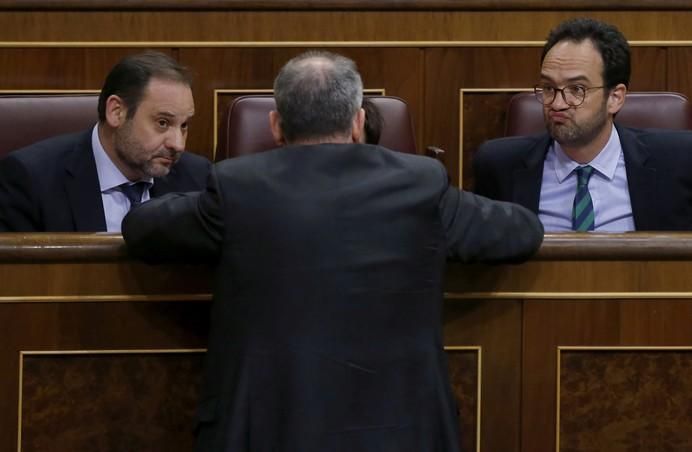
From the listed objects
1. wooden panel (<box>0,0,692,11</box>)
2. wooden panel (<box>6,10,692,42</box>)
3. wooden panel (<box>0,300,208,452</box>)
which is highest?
wooden panel (<box>0,0,692,11</box>)

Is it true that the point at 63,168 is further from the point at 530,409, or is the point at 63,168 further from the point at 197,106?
the point at 530,409

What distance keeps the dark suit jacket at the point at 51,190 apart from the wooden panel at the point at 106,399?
A: 29 cm

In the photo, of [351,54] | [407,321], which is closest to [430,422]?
[407,321]

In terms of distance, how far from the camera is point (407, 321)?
0.99 m

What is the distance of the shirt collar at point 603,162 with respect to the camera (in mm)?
1494

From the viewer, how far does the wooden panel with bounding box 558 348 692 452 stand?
112cm

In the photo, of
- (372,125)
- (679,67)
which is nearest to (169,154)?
(372,125)

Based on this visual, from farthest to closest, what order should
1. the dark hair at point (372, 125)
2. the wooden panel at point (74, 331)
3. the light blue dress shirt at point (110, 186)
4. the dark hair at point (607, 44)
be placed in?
1. the dark hair at point (607, 44)
2. the light blue dress shirt at point (110, 186)
3. the dark hair at point (372, 125)
4. the wooden panel at point (74, 331)

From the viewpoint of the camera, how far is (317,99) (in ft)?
3.28

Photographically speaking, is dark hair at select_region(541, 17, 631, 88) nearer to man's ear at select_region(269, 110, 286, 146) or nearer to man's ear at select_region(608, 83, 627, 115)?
man's ear at select_region(608, 83, 627, 115)

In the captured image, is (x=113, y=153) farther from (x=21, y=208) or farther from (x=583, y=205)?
(x=583, y=205)

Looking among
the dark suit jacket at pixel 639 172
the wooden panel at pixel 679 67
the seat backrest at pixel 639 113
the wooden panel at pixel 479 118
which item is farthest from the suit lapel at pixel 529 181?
the wooden panel at pixel 679 67

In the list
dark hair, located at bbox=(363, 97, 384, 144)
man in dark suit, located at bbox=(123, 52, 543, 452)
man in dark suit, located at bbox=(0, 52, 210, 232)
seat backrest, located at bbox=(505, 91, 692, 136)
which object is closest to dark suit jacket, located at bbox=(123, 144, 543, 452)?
man in dark suit, located at bbox=(123, 52, 543, 452)

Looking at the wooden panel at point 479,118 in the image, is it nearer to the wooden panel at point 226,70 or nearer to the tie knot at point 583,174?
the wooden panel at point 226,70
